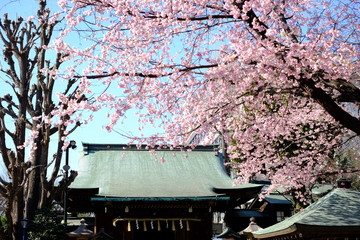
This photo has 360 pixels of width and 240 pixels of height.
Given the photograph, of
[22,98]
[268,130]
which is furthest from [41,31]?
[268,130]

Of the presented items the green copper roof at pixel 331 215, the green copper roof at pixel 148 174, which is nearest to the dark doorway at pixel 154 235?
the green copper roof at pixel 148 174

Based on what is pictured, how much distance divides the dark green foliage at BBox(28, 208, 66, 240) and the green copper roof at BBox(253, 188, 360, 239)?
29.1 ft

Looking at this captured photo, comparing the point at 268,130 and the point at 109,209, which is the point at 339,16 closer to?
the point at 268,130

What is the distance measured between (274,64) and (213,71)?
1060mm

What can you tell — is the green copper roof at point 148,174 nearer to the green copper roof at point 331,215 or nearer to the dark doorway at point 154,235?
the dark doorway at point 154,235

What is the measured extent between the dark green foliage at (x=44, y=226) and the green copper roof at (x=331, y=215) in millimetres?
8872

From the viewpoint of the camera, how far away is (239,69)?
7293 millimetres

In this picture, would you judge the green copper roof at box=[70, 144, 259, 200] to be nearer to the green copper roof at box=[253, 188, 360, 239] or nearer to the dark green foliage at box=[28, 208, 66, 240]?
the dark green foliage at box=[28, 208, 66, 240]

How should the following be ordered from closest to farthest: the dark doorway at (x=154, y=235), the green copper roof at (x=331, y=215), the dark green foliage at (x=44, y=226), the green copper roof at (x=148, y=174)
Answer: the green copper roof at (x=331, y=215), the dark green foliage at (x=44, y=226), the green copper roof at (x=148, y=174), the dark doorway at (x=154, y=235)

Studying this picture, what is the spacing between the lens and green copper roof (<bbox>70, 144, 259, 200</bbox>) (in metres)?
17.0

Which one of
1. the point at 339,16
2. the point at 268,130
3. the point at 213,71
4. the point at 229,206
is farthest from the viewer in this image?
the point at 229,206

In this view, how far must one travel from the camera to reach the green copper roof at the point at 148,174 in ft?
55.7

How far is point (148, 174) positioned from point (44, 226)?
16.6 ft

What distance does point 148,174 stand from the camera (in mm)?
18891
